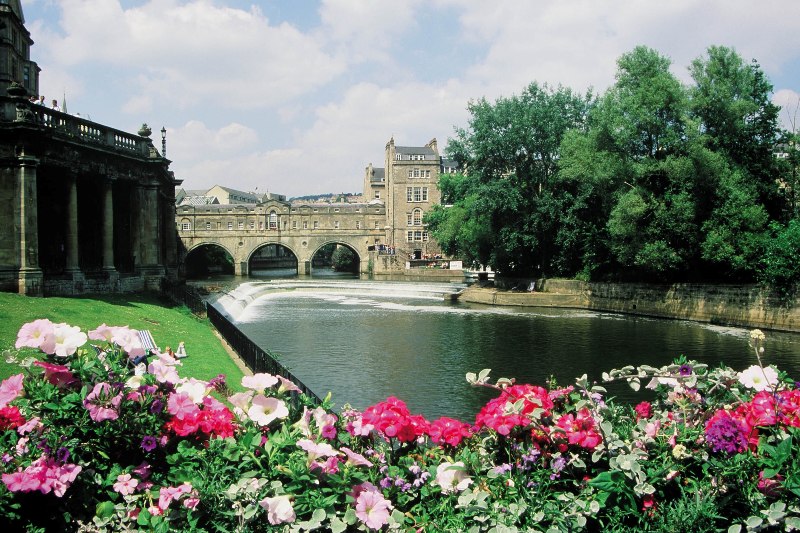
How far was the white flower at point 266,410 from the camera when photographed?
4.41 metres

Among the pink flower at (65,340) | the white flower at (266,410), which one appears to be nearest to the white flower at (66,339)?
the pink flower at (65,340)

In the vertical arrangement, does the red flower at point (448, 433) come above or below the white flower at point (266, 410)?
below

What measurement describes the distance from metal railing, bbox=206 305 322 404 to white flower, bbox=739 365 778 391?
6074 mm

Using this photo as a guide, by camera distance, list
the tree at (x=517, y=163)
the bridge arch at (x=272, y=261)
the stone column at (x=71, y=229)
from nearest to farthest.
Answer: the stone column at (x=71, y=229) < the tree at (x=517, y=163) < the bridge arch at (x=272, y=261)

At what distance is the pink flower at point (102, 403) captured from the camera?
4.06 metres

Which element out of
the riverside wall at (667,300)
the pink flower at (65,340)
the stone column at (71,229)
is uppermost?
the stone column at (71,229)

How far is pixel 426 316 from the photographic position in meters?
34.8

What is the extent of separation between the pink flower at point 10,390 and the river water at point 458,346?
1108cm

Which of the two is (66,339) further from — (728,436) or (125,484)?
(728,436)

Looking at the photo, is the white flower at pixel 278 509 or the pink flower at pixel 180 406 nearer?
the white flower at pixel 278 509

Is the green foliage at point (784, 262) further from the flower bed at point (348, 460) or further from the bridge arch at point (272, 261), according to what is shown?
the bridge arch at point (272, 261)

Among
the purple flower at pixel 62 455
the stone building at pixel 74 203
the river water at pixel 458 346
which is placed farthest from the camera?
the stone building at pixel 74 203

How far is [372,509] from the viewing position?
3.97 metres

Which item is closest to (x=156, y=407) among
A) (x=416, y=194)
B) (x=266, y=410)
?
(x=266, y=410)
